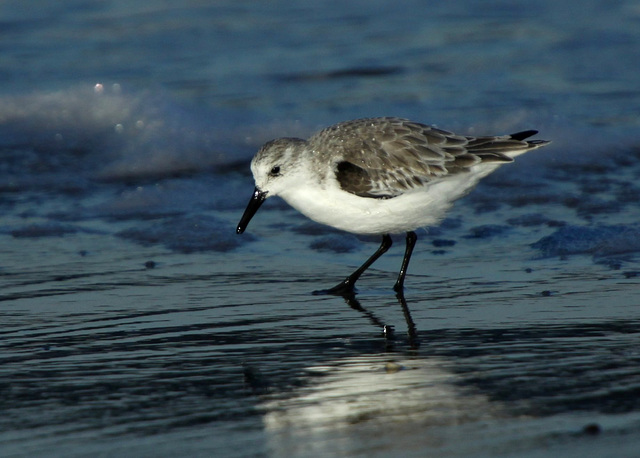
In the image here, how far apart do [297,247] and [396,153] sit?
1.01 metres

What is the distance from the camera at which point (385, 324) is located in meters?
4.93

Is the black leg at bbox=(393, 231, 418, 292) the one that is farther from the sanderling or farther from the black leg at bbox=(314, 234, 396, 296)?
the black leg at bbox=(314, 234, 396, 296)

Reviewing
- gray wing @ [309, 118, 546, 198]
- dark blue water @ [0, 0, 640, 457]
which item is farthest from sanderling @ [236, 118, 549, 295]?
dark blue water @ [0, 0, 640, 457]

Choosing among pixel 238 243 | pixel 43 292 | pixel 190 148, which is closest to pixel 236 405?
pixel 43 292

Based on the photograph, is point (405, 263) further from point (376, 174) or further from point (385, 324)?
point (385, 324)

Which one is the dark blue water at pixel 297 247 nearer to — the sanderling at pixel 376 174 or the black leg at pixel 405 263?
the black leg at pixel 405 263

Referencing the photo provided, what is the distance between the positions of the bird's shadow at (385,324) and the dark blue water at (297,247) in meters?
0.02

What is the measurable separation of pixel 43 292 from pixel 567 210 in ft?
11.5

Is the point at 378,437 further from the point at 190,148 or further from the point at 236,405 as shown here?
the point at 190,148

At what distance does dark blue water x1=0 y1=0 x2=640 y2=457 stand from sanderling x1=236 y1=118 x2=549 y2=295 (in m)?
0.37

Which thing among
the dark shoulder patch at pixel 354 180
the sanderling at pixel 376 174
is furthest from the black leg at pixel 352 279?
the dark shoulder patch at pixel 354 180

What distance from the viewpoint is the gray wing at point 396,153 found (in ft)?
18.5

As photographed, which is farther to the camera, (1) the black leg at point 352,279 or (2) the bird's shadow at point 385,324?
(1) the black leg at point 352,279

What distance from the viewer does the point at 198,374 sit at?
163 inches
